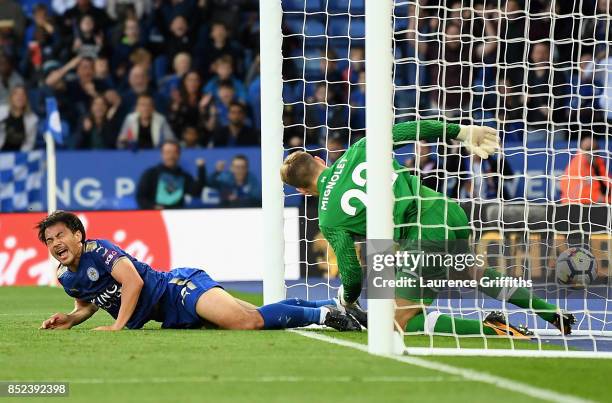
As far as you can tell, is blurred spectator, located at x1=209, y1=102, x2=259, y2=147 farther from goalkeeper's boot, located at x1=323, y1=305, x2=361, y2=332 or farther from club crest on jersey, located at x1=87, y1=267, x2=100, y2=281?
club crest on jersey, located at x1=87, y1=267, x2=100, y2=281

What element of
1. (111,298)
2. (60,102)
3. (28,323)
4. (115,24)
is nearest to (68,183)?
(60,102)

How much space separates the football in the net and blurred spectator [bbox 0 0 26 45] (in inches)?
496

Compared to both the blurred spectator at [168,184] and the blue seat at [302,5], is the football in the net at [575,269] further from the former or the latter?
the blurred spectator at [168,184]

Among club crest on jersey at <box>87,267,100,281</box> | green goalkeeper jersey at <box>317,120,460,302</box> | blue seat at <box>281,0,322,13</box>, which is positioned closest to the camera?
green goalkeeper jersey at <box>317,120,460,302</box>

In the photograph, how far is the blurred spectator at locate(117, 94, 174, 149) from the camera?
17.2m

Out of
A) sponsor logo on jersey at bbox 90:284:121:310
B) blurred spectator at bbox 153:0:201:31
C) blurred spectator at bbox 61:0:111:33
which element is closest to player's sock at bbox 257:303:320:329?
sponsor logo on jersey at bbox 90:284:121:310

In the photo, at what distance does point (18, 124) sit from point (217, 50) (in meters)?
3.12

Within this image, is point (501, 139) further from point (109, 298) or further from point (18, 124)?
point (18, 124)

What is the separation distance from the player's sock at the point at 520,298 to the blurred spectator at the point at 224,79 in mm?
10724

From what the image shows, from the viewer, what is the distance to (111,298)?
773 cm

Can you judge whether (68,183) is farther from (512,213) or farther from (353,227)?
(353,227)

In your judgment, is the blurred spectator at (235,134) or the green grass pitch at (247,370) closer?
the green grass pitch at (247,370)

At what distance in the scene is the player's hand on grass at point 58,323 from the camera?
796 cm

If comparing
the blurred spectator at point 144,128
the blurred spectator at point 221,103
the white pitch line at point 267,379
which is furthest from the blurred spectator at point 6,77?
the white pitch line at point 267,379
